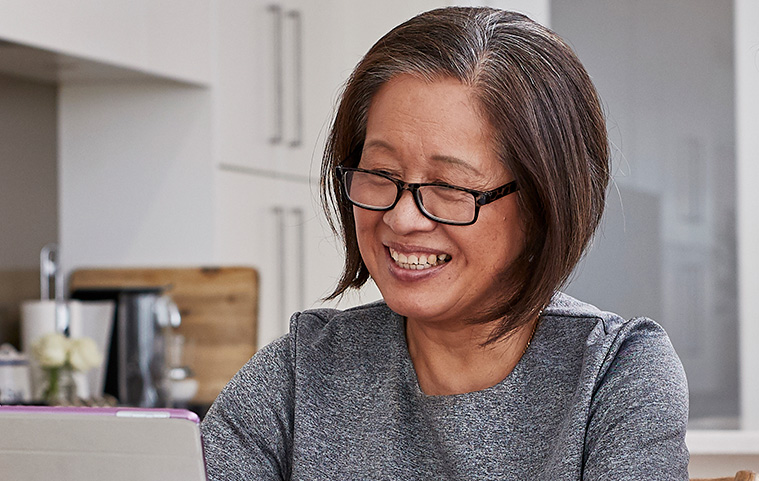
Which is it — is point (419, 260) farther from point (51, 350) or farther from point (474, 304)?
point (51, 350)

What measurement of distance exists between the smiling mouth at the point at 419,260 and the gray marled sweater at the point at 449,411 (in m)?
0.15

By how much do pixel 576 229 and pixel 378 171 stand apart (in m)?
0.20

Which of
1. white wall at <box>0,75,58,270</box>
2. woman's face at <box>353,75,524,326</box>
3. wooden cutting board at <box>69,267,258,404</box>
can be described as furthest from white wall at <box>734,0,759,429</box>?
white wall at <box>0,75,58,270</box>

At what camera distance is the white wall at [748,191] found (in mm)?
2266

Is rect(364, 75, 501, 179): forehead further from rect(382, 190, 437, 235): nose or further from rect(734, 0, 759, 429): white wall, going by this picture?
rect(734, 0, 759, 429): white wall

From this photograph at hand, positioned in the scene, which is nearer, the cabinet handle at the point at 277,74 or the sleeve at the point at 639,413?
the sleeve at the point at 639,413

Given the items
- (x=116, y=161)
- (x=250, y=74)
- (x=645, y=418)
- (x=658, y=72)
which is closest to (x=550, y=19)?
(x=658, y=72)

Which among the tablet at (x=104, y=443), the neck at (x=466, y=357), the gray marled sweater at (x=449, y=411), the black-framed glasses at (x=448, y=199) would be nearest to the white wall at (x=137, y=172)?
the gray marled sweater at (x=449, y=411)

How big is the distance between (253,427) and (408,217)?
1.06ft

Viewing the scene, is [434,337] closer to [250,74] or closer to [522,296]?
[522,296]

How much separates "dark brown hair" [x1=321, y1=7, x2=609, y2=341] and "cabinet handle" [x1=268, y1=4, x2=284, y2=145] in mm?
1961

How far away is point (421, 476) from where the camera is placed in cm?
103

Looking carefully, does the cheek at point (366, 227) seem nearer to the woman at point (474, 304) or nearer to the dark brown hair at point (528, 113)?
the woman at point (474, 304)

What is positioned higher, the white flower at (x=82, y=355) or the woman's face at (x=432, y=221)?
the woman's face at (x=432, y=221)
